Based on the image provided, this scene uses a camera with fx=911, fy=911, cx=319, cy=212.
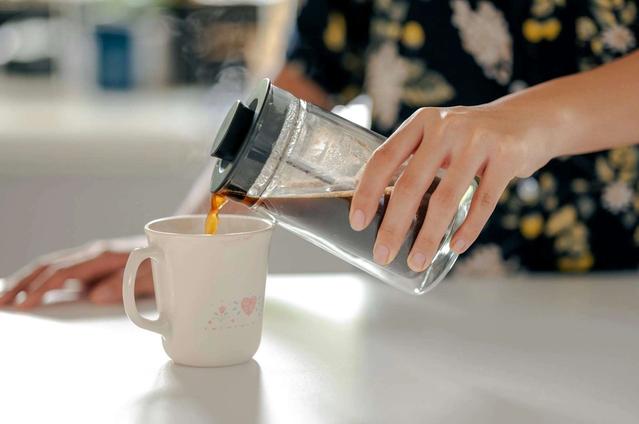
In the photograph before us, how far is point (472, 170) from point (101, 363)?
34 cm

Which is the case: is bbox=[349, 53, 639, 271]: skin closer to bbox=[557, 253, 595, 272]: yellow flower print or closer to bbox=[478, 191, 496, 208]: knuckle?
bbox=[478, 191, 496, 208]: knuckle

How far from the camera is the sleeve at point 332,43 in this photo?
49.3 inches

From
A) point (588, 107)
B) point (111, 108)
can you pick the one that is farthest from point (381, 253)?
point (111, 108)

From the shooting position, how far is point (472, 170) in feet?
2.23

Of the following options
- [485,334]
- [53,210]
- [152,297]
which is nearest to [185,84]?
[53,210]

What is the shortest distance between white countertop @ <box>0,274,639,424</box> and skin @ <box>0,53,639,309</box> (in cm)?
11

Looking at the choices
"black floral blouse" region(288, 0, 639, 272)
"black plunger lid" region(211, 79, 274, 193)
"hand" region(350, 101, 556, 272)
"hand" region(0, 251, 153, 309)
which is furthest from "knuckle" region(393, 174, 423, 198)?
"black floral blouse" region(288, 0, 639, 272)

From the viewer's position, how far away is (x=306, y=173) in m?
0.69

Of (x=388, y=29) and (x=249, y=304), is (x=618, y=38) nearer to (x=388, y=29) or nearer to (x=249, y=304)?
(x=388, y=29)

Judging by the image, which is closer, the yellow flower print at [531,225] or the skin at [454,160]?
the skin at [454,160]

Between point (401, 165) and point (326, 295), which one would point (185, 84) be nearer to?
A: point (326, 295)

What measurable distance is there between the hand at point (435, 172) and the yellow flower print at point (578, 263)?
518 mm

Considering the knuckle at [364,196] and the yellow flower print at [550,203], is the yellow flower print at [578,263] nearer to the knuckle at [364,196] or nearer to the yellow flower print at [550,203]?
the yellow flower print at [550,203]

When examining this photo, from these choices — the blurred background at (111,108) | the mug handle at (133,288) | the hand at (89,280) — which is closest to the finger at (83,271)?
the hand at (89,280)
